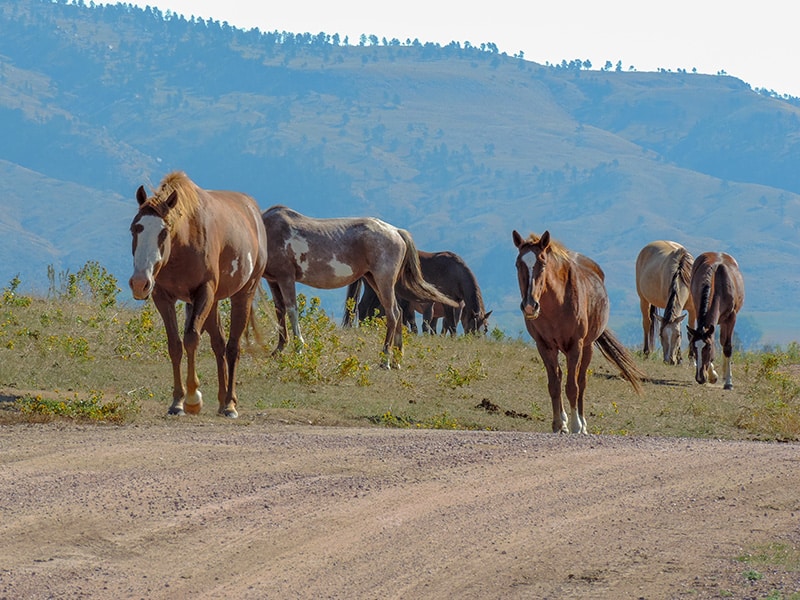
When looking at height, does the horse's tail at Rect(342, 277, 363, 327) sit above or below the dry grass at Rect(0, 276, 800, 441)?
above

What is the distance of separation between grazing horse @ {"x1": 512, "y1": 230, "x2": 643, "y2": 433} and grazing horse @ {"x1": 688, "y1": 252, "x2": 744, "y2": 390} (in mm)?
6626

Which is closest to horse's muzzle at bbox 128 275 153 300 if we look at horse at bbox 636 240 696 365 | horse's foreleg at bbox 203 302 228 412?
horse's foreleg at bbox 203 302 228 412

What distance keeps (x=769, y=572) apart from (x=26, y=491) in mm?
4402

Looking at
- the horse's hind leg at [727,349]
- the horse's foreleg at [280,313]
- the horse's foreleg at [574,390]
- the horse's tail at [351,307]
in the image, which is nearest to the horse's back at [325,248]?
the horse's foreleg at [280,313]

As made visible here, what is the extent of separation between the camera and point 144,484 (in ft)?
29.2

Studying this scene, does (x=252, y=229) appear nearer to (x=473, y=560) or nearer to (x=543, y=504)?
(x=543, y=504)

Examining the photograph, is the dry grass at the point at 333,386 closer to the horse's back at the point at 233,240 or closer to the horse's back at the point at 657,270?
the horse's back at the point at 233,240

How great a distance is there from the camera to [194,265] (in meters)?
12.8

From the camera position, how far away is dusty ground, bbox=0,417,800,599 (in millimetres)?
7137

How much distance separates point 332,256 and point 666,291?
8.52 m

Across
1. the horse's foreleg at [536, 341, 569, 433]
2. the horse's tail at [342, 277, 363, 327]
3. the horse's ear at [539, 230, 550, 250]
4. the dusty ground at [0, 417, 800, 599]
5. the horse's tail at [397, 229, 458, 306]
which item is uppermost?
the horse's ear at [539, 230, 550, 250]

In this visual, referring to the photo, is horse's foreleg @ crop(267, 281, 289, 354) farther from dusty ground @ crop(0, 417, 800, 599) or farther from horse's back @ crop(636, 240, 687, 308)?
horse's back @ crop(636, 240, 687, 308)

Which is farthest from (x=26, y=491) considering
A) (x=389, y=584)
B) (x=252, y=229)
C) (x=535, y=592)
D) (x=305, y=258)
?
(x=305, y=258)

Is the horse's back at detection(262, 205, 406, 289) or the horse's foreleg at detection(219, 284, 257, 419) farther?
the horse's back at detection(262, 205, 406, 289)
